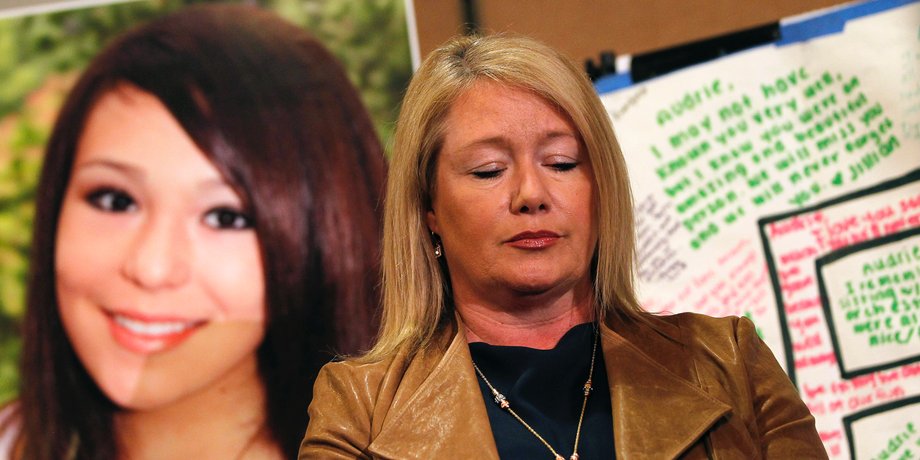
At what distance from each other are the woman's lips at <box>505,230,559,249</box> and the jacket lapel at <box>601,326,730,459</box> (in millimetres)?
167

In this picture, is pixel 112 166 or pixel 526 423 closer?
pixel 526 423

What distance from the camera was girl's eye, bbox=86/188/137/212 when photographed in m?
2.06

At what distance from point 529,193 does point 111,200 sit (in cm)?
119

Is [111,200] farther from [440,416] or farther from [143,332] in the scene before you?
[440,416]

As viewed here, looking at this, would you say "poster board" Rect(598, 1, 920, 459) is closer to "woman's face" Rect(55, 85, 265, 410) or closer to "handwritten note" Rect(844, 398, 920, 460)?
"handwritten note" Rect(844, 398, 920, 460)

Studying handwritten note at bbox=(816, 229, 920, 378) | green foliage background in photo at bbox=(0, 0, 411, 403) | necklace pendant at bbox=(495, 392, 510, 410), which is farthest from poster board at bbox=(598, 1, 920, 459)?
necklace pendant at bbox=(495, 392, 510, 410)

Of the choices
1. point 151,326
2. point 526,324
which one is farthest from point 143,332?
point 526,324

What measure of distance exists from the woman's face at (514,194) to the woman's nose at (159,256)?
906mm

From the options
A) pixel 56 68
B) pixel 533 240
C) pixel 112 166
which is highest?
pixel 56 68

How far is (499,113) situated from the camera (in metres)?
1.29

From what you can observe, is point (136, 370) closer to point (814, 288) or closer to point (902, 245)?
point (814, 288)

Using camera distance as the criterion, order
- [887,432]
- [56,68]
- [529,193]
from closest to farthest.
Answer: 1. [529,193]
2. [887,432]
3. [56,68]

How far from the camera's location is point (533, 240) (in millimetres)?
1251

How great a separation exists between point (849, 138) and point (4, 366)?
1.89 m
